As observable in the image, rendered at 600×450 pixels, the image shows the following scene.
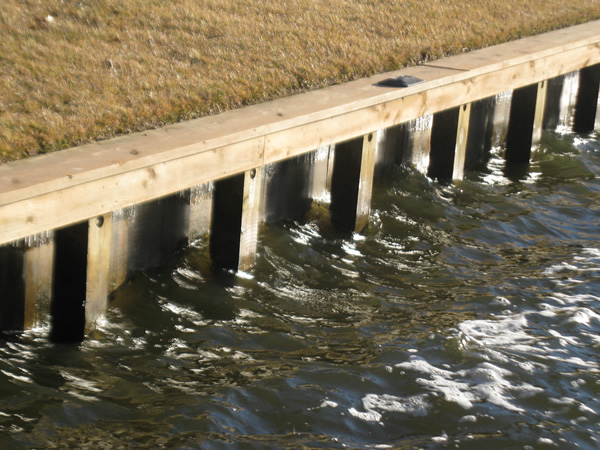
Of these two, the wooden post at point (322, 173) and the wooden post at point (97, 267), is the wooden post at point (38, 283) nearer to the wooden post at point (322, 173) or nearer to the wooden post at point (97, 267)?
the wooden post at point (97, 267)

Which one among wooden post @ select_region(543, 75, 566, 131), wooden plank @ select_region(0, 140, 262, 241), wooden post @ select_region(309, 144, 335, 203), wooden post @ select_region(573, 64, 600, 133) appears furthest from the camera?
wooden post @ select_region(573, 64, 600, 133)

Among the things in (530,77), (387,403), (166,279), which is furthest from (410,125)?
(387,403)

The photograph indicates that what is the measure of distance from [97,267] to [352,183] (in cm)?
298

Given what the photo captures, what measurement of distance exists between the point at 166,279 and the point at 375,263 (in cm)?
192

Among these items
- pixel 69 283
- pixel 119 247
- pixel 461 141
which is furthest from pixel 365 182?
pixel 69 283

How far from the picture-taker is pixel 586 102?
12727 millimetres

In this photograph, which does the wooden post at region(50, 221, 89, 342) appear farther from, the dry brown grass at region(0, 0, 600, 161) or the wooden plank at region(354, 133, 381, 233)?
the wooden plank at region(354, 133, 381, 233)

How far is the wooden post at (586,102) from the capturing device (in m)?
12.6

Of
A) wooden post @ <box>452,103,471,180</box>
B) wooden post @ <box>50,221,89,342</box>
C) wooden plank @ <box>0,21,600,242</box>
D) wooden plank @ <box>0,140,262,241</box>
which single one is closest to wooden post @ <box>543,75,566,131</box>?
wooden plank @ <box>0,21,600,242</box>

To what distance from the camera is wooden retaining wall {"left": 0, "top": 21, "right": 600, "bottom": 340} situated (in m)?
5.62

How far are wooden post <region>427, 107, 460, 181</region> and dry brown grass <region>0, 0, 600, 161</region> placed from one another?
0.68m

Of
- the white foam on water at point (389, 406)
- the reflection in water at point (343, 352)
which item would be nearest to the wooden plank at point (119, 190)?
the reflection in water at point (343, 352)

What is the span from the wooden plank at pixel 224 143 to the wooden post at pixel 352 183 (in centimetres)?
32

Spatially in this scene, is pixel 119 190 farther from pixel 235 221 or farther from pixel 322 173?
pixel 322 173
